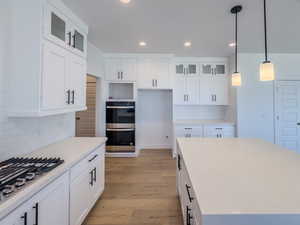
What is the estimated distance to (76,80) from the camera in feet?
Result: 8.24

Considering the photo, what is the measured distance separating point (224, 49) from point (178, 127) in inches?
83.5

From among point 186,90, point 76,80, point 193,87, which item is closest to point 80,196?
point 76,80

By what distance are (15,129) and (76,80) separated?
0.98 m

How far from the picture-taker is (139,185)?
3111 millimetres

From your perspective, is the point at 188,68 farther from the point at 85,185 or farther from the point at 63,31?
the point at 85,185

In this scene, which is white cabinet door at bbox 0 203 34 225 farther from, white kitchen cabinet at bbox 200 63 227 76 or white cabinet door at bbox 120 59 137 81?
white kitchen cabinet at bbox 200 63 227 76

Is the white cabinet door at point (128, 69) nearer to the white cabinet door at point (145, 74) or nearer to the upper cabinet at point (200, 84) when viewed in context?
the white cabinet door at point (145, 74)

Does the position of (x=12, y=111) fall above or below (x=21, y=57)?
below

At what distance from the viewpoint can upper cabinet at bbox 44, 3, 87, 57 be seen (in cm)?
189

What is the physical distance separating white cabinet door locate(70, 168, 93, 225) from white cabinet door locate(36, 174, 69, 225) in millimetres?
107

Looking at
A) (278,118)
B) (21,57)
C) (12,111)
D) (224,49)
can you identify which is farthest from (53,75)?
(278,118)

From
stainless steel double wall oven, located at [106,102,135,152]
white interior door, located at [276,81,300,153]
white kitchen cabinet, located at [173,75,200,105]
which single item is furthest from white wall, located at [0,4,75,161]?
white interior door, located at [276,81,300,153]

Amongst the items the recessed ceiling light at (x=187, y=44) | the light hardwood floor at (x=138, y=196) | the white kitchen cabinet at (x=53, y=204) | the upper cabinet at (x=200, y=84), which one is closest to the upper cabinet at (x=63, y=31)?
the white kitchen cabinet at (x=53, y=204)

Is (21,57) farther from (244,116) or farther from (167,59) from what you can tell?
(244,116)
